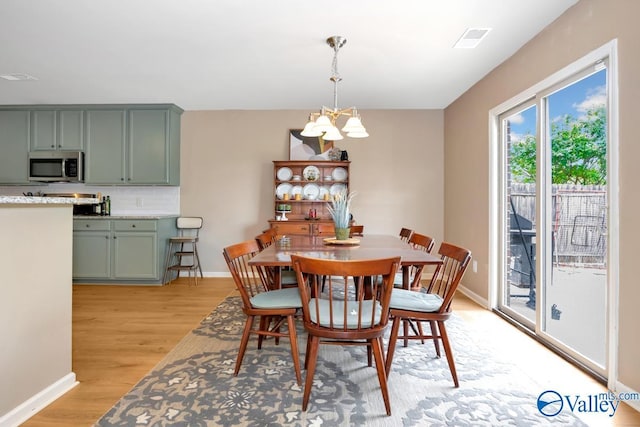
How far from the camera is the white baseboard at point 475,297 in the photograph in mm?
3755

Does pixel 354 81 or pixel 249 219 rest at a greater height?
pixel 354 81

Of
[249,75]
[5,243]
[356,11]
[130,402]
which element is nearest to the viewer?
[5,243]

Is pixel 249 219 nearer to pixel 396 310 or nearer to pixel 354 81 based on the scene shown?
pixel 354 81

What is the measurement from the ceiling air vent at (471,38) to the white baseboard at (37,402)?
12.0 ft

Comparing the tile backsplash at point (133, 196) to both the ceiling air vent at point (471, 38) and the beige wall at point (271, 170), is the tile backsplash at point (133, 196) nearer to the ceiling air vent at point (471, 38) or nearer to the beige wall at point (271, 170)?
the beige wall at point (271, 170)

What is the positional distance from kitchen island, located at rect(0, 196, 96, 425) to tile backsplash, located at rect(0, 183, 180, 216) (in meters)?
3.24

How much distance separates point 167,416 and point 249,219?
358 centimetres

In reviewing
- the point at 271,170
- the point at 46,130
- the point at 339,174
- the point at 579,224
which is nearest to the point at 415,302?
the point at 579,224

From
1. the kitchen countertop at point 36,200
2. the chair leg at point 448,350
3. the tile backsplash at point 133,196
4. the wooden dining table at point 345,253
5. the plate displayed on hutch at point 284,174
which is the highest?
the plate displayed on hutch at point 284,174

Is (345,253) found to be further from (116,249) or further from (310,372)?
(116,249)

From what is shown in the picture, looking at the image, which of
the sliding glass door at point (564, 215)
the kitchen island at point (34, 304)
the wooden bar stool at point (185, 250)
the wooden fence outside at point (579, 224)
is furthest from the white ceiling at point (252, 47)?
the wooden bar stool at point (185, 250)

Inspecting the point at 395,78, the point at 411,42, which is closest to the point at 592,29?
the point at 411,42

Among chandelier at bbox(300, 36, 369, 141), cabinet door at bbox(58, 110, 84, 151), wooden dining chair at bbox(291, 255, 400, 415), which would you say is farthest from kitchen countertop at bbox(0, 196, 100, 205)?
cabinet door at bbox(58, 110, 84, 151)

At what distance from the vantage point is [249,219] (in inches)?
206
